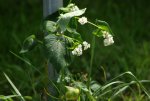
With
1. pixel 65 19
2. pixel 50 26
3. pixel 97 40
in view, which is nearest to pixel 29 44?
pixel 50 26

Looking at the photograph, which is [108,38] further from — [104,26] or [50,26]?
[50,26]

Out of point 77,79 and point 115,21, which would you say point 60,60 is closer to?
point 77,79

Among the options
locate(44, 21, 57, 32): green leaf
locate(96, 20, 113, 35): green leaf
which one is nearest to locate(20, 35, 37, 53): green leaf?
locate(44, 21, 57, 32): green leaf

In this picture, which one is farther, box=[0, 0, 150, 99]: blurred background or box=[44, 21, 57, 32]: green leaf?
box=[0, 0, 150, 99]: blurred background

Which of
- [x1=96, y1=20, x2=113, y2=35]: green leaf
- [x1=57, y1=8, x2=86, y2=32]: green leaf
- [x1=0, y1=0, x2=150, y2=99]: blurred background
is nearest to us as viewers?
[x1=57, y1=8, x2=86, y2=32]: green leaf

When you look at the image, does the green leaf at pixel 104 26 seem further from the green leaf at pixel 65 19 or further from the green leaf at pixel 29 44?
the green leaf at pixel 29 44

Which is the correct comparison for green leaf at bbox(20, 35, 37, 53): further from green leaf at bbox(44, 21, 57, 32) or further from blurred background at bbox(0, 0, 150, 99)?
blurred background at bbox(0, 0, 150, 99)

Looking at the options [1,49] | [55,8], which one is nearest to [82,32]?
[1,49]
